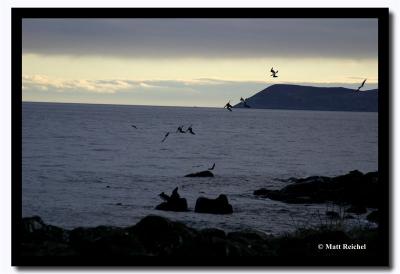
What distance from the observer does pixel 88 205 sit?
2505 cm

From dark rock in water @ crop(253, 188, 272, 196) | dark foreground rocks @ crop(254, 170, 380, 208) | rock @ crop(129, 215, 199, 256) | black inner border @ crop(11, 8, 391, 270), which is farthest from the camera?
dark rock in water @ crop(253, 188, 272, 196)

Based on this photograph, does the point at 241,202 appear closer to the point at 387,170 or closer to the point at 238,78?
the point at 238,78

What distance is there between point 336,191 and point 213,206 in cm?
692

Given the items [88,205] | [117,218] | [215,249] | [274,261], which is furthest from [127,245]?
[88,205]

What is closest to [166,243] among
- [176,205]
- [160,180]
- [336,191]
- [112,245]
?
[112,245]

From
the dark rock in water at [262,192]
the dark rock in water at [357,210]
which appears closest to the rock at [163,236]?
the dark rock in water at [357,210]

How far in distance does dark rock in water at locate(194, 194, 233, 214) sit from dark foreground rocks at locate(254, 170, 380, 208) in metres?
4.23

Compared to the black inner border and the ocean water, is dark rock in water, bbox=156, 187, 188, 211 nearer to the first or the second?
the ocean water

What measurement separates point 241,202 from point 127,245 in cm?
1690

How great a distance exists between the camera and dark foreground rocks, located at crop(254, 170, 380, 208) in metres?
25.6

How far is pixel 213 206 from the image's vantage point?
23.1 meters

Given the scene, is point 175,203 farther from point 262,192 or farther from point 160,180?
point 160,180

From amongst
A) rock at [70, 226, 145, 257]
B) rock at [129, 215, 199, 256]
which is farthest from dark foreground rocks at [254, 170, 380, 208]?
rock at [70, 226, 145, 257]

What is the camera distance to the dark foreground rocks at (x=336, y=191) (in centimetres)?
2565
